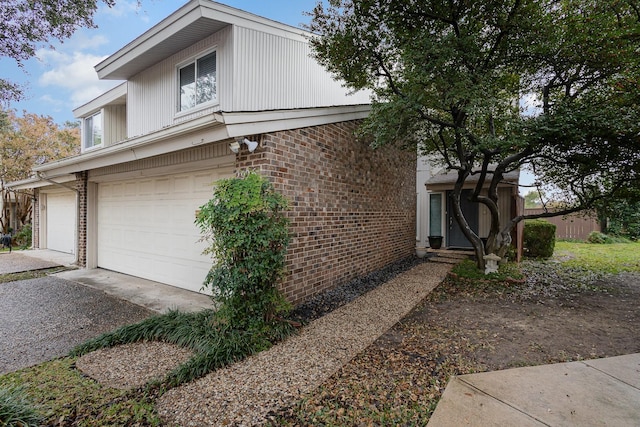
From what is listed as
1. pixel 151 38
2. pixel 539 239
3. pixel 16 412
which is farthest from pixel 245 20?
pixel 539 239

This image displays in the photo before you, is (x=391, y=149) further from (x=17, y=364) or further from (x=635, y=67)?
(x=17, y=364)

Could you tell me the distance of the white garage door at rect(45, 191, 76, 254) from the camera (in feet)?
35.7

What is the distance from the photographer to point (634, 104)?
518 centimetres

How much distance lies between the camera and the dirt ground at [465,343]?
2.52 metres

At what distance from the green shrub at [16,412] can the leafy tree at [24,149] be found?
617 inches

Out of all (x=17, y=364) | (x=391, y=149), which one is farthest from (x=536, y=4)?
(x=17, y=364)

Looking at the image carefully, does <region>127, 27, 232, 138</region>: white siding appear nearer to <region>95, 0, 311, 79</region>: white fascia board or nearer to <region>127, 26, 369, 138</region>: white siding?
<region>127, 26, 369, 138</region>: white siding

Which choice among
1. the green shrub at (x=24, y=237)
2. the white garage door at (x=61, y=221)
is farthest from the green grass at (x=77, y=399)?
the green shrub at (x=24, y=237)

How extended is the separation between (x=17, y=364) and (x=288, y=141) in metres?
4.30

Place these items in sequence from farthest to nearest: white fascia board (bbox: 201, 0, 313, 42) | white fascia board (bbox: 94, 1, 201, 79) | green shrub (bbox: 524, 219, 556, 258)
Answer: green shrub (bbox: 524, 219, 556, 258)
white fascia board (bbox: 94, 1, 201, 79)
white fascia board (bbox: 201, 0, 313, 42)

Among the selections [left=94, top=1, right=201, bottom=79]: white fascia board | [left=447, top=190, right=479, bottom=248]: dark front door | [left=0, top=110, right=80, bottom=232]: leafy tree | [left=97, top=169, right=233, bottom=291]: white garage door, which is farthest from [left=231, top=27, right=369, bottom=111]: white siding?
[left=0, top=110, right=80, bottom=232]: leafy tree

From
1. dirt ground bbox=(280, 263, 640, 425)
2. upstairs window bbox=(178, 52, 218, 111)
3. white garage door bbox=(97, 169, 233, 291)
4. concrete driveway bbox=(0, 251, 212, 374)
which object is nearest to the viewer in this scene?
dirt ground bbox=(280, 263, 640, 425)

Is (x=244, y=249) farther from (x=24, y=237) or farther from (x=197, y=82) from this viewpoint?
(x=24, y=237)

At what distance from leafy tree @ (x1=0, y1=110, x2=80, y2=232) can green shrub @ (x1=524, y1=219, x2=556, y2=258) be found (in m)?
21.0
